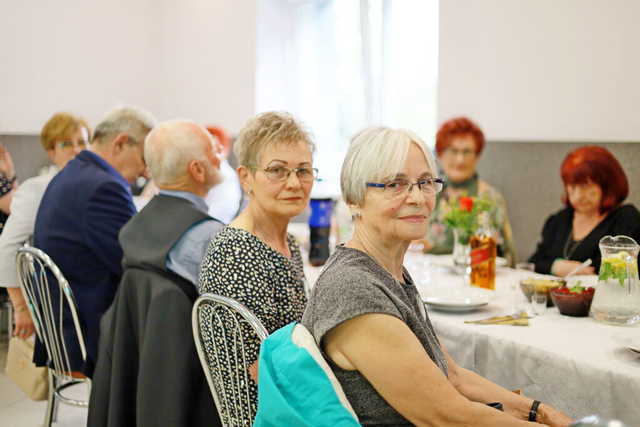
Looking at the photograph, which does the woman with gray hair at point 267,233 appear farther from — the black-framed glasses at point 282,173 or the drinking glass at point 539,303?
the drinking glass at point 539,303

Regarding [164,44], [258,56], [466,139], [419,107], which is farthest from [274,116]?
[164,44]

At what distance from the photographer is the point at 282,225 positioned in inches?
73.9

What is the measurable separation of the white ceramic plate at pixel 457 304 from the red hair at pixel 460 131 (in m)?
1.94

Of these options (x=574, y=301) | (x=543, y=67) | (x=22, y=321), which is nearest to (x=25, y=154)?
(x=22, y=321)

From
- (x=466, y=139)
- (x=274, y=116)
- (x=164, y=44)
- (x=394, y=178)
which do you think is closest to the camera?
(x=394, y=178)

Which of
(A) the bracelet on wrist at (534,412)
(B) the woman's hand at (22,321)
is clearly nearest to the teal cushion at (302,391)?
(A) the bracelet on wrist at (534,412)

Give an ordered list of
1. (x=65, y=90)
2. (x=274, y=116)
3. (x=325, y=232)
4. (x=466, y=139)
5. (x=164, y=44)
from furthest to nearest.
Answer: (x=164, y=44), (x=65, y=90), (x=466, y=139), (x=325, y=232), (x=274, y=116)

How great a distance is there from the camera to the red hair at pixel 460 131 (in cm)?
377

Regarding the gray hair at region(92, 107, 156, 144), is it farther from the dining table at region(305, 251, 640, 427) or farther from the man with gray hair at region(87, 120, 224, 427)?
the dining table at region(305, 251, 640, 427)

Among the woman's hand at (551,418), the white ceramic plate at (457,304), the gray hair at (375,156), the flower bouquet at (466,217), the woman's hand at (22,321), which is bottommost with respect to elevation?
the woman's hand at (22,321)

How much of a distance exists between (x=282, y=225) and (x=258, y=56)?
11.7 feet

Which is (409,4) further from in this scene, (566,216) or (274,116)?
(274,116)

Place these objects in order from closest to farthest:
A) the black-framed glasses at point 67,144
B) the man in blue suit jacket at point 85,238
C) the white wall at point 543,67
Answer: the man in blue suit jacket at point 85,238
the white wall at point 543,67
the black-framed glasses at point 67,144

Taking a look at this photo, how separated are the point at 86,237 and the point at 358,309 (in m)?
1.59
